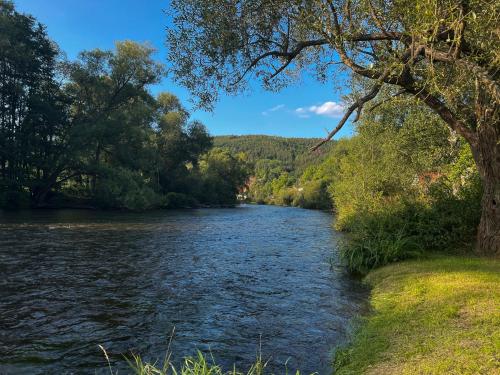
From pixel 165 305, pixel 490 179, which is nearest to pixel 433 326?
pixel 165 305

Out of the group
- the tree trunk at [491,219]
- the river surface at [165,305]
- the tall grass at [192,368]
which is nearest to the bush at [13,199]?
the river surface at [165,305]

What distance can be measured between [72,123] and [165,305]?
5087cm

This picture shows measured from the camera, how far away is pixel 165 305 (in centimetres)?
1095

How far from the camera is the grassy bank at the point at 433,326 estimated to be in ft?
20.0

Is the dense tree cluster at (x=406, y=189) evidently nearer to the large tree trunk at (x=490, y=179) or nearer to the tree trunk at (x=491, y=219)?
the tree trunk at (x=491, y=219)

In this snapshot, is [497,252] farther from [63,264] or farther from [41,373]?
[63,264]

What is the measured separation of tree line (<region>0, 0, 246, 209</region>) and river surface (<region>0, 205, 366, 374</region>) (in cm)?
3132

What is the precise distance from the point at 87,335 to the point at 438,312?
761cm

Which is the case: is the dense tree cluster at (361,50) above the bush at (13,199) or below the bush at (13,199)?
above

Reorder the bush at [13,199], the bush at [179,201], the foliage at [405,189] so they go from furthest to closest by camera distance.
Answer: the bush at [179,201]
the bush at [13,199]
the foliage at [405,189]

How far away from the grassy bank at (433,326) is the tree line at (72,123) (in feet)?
145

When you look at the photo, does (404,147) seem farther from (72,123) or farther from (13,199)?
(72,123)

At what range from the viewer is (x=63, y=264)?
52.1ft

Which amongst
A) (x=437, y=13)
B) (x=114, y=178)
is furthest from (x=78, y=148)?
(x=437, y=13)
